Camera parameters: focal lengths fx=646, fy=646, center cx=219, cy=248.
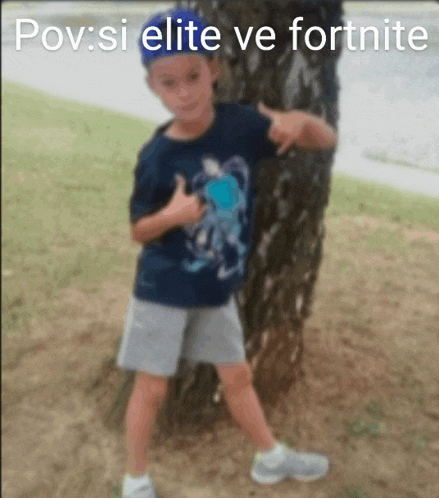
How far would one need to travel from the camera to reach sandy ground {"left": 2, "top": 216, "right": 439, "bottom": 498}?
265 centimetres

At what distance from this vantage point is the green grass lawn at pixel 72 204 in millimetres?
4585

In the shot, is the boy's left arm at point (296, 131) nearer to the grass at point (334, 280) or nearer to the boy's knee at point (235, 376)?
the boy's knee at point (235, 376)

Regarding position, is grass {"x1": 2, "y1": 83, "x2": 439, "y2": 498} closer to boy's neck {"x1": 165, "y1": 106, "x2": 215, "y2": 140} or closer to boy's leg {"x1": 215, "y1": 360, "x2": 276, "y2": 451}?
boy's leg {"x1": 215, "y1": 360, "x2": 276, "y2": 451}

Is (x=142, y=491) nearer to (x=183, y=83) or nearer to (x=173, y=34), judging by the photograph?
(x=183, y=83)

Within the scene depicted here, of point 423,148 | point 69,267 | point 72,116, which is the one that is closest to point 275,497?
point 69,267

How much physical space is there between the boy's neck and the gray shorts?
529 millimetres

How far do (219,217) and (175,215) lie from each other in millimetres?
144

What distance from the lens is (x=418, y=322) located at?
3680mm

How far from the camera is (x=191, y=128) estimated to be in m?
1.77

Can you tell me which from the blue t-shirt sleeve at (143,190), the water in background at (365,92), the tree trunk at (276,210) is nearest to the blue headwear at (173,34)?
the blue t-shirt sleeve at (143,190)

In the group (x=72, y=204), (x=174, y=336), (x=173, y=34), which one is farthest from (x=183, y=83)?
(x=72, y=204)

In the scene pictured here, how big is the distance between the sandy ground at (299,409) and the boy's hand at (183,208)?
1331mm

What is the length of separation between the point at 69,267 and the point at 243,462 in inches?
96.0

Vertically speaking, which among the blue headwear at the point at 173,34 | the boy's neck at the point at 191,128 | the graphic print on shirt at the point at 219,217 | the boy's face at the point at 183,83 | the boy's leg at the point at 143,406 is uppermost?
the blue headwear at the point at 173,34
